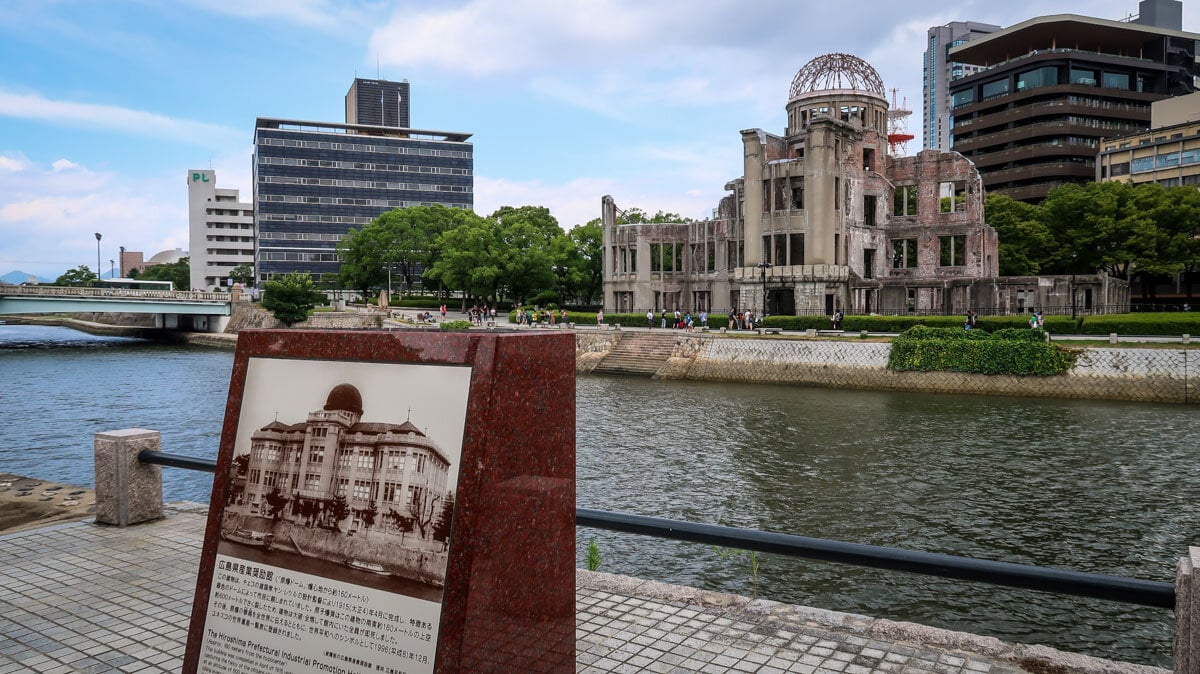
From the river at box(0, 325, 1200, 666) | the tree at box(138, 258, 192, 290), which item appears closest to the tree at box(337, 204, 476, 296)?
the river at box(0, 325, 1200, 666)

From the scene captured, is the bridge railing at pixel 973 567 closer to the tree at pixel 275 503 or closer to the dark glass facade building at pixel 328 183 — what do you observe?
the tree at pixel 275 503

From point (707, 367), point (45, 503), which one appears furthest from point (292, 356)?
point (707, 367)

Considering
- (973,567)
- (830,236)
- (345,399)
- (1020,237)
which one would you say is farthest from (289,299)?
(973,567)

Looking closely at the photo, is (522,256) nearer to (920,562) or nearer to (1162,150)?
(1162,150)

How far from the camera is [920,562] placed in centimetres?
493

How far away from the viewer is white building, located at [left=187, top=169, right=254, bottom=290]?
465 feet

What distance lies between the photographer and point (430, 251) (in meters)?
89.9

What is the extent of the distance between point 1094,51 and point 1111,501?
10350 centimetres

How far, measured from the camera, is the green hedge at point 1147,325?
→ 36750 millimetres

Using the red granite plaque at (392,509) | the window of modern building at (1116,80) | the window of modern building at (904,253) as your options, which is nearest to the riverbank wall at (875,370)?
the red granite plaque at (392,509)

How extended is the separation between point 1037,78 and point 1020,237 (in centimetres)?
3707

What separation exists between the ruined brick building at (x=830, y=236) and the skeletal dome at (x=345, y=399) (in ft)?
171

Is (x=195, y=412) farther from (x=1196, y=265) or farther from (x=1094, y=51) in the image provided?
(x=1094, y=51)

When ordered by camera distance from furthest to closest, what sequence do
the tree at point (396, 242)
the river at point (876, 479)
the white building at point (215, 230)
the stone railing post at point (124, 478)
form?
the white building at point (215, 230) → the tree at point (396, 242) → the river at point (876, 479) → the stone railing post at point (124, 478)
